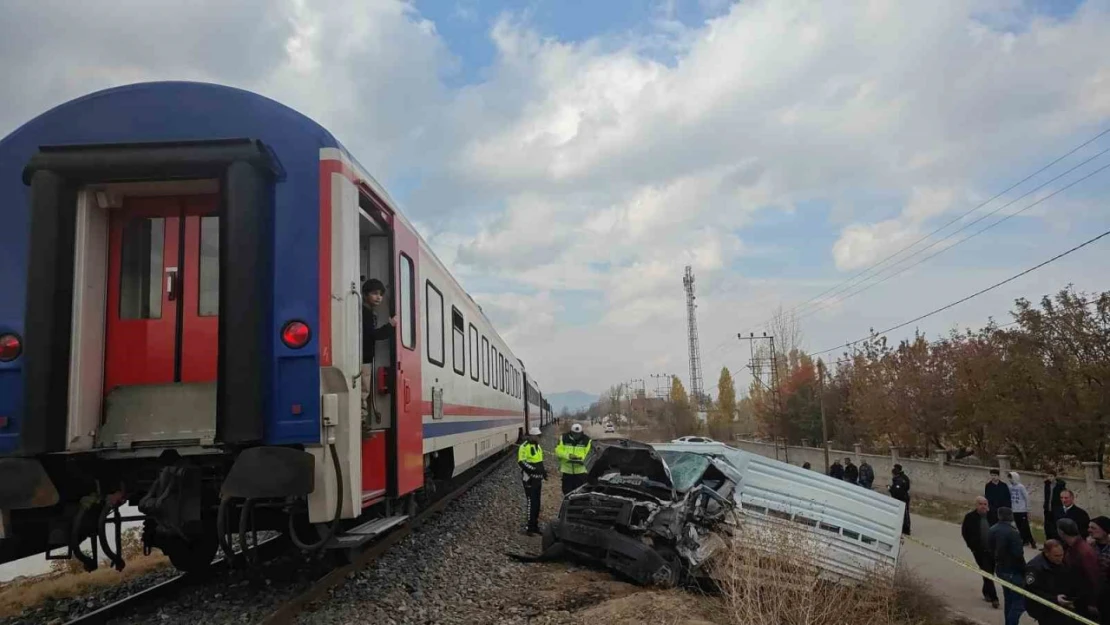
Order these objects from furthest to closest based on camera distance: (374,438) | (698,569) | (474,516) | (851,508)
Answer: (474,516) → (851,508) → (698,569) → (374,438)

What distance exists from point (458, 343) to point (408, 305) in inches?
155

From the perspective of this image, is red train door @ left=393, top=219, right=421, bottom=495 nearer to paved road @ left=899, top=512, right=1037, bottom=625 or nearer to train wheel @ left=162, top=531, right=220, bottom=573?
train wheel @ left=162, top=531, right=220, bottom=573

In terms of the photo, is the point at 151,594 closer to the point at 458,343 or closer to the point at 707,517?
the point at 707,517

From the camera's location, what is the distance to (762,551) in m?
7.00

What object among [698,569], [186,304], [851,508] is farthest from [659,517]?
[186,304]

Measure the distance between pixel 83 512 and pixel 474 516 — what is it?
7211 millimetres

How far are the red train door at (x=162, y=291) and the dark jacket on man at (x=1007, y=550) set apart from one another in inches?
319

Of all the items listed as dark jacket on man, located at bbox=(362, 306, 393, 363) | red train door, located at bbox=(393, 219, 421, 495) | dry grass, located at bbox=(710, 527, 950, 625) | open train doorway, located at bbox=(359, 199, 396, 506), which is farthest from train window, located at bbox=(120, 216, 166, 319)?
dry grass, located at bbox=(710, 527, 950, 625)

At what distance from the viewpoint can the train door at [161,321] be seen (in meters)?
5.22

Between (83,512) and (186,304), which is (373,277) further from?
(83,512)

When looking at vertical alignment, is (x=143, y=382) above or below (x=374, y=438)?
above

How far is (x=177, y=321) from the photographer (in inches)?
217

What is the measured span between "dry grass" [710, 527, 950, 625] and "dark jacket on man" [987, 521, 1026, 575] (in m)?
1.32

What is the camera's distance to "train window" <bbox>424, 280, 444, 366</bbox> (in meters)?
8.72
